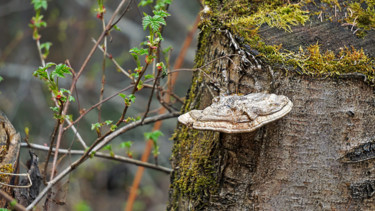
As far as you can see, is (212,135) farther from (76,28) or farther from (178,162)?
(76,28)

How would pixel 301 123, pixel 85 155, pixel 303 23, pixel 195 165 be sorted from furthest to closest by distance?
pixel 85 155
pixel 195 165
pixel 303 23
pixel 301 123

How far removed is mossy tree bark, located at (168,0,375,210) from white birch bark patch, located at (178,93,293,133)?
0.65 feet

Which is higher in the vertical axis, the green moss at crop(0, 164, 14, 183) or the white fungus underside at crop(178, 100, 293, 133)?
the white fungus underside at crop(178, 100, 293, 133)

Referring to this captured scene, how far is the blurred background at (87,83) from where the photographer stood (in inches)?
277

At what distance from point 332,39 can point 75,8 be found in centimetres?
717

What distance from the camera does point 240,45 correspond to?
1936mm

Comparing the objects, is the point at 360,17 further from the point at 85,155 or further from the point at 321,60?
the point at 85,155

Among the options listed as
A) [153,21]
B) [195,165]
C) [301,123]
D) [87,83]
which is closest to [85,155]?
[195,165]

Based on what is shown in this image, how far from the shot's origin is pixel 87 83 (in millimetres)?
7004

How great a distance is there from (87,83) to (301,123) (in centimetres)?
578

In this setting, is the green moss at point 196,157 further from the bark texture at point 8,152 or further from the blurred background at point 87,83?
the blurred background at point 87,83

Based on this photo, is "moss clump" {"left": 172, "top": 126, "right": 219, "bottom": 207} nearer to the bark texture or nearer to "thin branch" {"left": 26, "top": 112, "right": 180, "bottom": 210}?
"thin branch" {"left": 26, "top": 112, "right": 180, "bottom": 210}

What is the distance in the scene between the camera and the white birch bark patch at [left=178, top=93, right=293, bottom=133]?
63.4 inches

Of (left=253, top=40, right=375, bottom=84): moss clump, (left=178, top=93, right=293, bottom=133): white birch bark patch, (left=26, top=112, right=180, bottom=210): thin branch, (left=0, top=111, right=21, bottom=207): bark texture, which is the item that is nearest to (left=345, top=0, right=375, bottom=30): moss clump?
(left=253, top=40, right=375, bottom=84): moss clump
